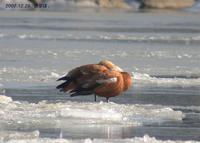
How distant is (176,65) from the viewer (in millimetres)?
21609

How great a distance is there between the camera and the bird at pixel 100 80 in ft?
43.9

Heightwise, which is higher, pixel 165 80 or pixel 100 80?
pixel 100 80

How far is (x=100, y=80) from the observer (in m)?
13.4

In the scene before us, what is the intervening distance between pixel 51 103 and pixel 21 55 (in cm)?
999

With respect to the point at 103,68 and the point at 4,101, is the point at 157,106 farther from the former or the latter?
the point at 4,101

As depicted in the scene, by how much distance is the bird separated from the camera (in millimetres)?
13391

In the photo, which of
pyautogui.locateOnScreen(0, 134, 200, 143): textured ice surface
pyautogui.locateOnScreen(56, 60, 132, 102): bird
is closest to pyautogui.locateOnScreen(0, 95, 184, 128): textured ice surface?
pyautogui.locateOnScreen(56, 60, 132, 102): bird

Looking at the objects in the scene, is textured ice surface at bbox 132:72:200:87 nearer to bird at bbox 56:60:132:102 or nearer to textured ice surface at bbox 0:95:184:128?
bird at bbox 56:60:132:102
